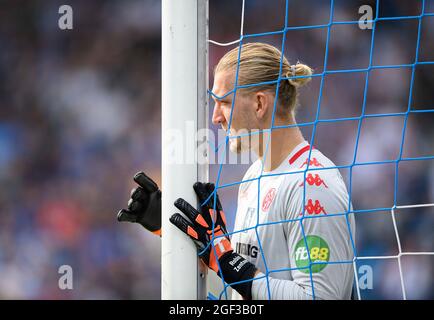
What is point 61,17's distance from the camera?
4.42 metres

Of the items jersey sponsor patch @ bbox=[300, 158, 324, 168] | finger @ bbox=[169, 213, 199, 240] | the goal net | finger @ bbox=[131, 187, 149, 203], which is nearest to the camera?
finger @ bbox=[169, 213, 199, 240]

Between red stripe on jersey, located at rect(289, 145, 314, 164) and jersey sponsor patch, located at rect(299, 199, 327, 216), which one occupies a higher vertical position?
red stripe on jersey, located at rect(289, 145, 314, 164)

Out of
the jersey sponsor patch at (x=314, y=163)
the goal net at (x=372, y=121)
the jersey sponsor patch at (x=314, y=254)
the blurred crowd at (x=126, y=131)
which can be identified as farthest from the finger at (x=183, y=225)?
the blurred crowd at (x=126, y=131)

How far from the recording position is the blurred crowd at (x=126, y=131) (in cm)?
392

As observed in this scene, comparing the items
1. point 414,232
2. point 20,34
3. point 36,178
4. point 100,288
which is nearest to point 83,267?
point 100,288

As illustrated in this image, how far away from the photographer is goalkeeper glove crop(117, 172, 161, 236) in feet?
6.20

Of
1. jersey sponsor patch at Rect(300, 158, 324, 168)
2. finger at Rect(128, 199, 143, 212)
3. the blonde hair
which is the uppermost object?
the blonde hair

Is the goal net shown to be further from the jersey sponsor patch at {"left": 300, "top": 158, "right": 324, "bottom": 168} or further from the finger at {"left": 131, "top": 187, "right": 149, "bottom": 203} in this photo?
the jersey sponsor patch at {"left": 300, "top": 158, "right": 324, "bottom": 168}

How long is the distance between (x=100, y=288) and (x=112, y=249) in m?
0.25

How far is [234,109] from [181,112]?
27 cm

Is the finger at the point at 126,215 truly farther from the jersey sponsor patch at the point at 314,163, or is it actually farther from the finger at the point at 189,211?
the jersey sponsor patch at the point at 314,163

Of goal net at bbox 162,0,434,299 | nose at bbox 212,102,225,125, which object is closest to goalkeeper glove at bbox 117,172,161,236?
nose at bbox 212,102,225,125

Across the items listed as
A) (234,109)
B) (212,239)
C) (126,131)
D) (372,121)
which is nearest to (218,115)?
(234,109)
